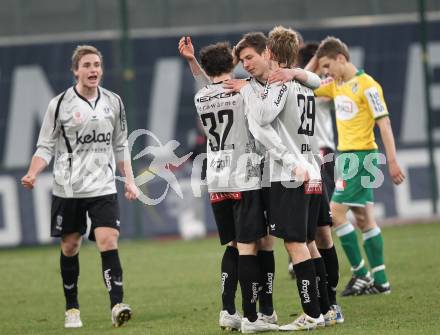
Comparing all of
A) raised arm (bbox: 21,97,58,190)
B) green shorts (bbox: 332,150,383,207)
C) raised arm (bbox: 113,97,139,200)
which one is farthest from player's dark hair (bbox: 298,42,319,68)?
raised arm (bbox: 21,97,58,190)

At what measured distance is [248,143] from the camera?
305 inches

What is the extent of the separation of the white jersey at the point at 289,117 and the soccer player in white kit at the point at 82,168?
1.61m

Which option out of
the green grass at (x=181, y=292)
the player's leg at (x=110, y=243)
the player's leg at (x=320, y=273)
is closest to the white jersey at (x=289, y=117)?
the player's leg at (x=320, y=273)

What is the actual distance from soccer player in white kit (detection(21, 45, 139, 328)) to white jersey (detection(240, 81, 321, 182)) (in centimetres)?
161

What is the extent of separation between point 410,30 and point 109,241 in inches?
393

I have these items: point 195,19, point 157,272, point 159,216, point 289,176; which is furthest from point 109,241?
point 195,19

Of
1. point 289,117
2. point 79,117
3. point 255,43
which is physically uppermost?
point 255,43

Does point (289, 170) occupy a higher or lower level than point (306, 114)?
lower

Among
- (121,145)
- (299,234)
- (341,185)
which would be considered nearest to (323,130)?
(341,185)

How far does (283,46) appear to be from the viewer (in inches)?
293

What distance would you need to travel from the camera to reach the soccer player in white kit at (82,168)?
8.57 metres

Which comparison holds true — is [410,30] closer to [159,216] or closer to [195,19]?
[195,19]

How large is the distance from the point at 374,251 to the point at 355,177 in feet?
2.24

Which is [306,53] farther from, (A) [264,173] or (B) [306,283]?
(B) [306,283]
